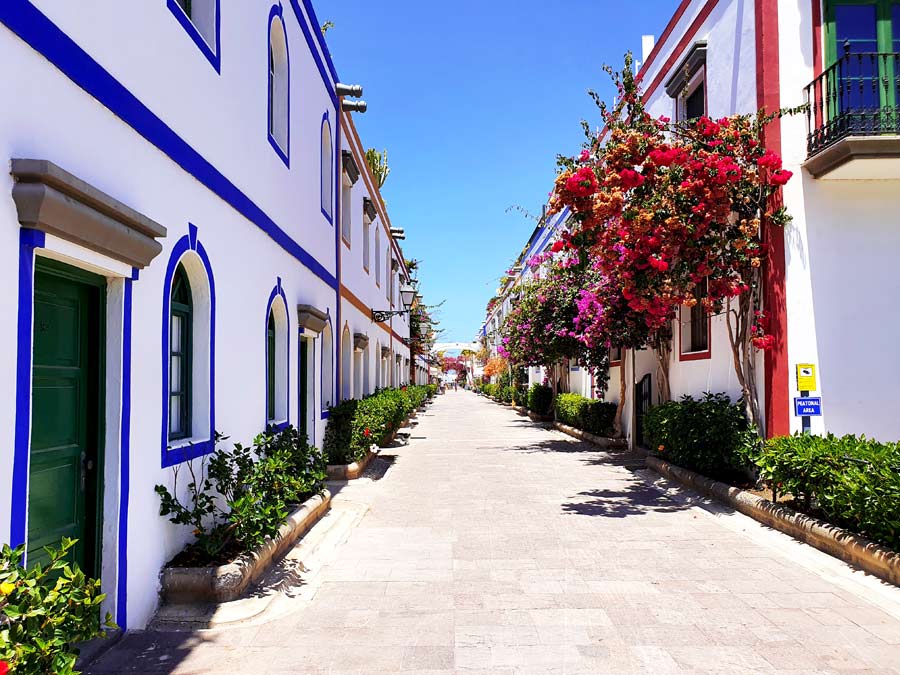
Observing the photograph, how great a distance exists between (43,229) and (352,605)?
3.40 metres

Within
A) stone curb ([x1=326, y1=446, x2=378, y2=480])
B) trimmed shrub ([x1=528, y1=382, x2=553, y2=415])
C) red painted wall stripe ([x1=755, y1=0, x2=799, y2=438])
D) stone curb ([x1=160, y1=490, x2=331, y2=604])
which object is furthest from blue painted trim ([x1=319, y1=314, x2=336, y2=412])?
trimmed shrub ([x1=528, y1=382, x2=553, y2=415])

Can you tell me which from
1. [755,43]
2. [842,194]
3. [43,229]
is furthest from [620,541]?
[755,43]

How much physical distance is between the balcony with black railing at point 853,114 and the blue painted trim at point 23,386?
8.35 metres

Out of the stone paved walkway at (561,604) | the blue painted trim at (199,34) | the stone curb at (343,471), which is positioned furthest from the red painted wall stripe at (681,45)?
the stone curb at (343,471)

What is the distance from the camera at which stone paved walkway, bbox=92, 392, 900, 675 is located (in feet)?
13.7

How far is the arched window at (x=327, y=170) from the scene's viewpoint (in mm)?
11750

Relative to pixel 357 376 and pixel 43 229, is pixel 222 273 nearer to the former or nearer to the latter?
pixel 43 229

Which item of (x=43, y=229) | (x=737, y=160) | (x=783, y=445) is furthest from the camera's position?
(x=737, y=160)

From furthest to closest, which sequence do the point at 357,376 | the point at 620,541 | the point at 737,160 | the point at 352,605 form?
the point at 357,376, the point at 737,160, the point at 620,541, the point at 352,605

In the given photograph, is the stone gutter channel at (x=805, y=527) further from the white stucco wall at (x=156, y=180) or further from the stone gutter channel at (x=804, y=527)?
the white stucco wall at (x=156, y=180)

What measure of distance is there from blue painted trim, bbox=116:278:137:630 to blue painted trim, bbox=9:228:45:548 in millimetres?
980

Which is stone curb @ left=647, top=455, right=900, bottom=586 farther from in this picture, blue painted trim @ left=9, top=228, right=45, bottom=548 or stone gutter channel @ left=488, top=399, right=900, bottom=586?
blue painted trim @ left=9, top=228, right=45, bottom=548

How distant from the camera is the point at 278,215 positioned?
8414 millimetres

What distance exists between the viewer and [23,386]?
328 centimetres
